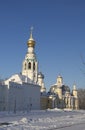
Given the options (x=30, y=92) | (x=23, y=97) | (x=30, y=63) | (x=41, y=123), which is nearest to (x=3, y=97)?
(x=23, y=97)

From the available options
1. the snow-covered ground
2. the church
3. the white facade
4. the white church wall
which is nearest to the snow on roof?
the church

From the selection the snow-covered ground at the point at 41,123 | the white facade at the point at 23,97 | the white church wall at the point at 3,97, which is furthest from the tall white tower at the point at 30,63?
the snow-covered ground at the point at 41,123

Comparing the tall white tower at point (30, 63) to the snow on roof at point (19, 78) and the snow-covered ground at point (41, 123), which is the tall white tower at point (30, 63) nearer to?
the snow on roof at point (19, 78)

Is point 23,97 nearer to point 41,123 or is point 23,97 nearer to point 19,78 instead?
point 19,78

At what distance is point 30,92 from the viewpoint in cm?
10894

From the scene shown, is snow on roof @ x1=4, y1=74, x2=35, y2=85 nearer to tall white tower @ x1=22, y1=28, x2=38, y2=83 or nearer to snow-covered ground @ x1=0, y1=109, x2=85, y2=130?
tall white tower @ x1=22, y1=28, x2=38, y2=83

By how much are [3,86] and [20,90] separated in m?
9.93

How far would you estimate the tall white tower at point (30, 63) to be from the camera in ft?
371

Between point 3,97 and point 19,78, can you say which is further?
point 19,78

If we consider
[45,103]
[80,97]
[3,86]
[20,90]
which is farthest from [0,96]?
[80,97]

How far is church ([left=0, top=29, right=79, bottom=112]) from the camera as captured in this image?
92963 millimetres

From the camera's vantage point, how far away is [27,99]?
106 meters

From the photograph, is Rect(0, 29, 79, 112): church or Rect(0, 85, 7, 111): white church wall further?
Rect(0, 29, 79, 112): church

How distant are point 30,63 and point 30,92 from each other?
9932mm
